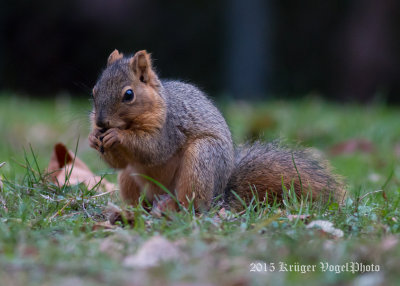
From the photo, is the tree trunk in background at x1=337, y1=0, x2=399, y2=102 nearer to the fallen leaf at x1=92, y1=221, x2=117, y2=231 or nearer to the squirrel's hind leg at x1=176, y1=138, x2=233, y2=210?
the squirrel's hind leg at x1=176, y1=138, x2=233, y2=210

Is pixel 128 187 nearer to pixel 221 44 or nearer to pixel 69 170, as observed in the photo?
pixel 69 170

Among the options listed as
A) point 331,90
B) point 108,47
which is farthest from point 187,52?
point 331,90

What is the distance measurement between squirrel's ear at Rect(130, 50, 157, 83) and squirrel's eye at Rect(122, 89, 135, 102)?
16 cm

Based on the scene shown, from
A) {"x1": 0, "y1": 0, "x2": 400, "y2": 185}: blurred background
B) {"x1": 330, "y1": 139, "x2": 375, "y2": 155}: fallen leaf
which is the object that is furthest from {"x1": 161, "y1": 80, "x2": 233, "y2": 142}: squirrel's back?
{"x1": 0, "y1": 0, "x2": 400, "y2": 185}: blurred background

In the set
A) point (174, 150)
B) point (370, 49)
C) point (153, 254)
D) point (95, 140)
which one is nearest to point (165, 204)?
point (174, 150)

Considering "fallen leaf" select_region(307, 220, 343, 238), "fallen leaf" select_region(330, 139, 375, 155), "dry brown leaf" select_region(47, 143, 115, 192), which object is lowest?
"fallen leaf" select_region(330, 139, 375, 155)

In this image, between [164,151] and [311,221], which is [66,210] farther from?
[311,221]

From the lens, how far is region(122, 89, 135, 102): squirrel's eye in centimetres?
324

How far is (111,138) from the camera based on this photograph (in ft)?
10.4

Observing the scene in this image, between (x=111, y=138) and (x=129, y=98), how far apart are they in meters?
0.24

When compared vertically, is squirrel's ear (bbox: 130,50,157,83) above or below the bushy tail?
above

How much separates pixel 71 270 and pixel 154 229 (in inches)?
22.9

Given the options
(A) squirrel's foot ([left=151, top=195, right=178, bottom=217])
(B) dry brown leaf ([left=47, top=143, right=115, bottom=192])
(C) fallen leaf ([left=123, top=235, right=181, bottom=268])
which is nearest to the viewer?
(C) fallen leaf ([left=123, top=235, right=181, bottom=268])

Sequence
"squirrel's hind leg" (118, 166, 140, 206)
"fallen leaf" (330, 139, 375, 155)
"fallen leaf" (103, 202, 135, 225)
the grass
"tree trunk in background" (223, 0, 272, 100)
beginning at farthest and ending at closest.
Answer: "tree trunk in background" (223, 0, 272, 100) < "fallen leaf" (330, 139, 375, 155) < "squirrel's hind leg" (118, 166, 140, 206) < "fallen leaf" (103, 202, 135, 225) < the grass
